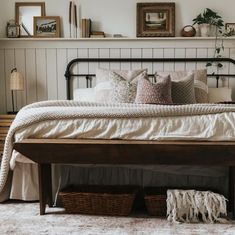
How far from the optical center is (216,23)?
165 inches

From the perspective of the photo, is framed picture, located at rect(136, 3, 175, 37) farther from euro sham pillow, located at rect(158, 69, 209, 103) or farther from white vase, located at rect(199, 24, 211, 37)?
euro sham pillow, located at rect(158, 69, 209, 103)

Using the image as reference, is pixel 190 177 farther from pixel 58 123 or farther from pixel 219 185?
pixel 58 123

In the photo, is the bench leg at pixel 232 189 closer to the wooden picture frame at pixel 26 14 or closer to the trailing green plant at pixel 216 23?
the trailing green plant at pixel 216 23

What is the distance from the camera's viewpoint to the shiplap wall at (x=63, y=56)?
4309 mm

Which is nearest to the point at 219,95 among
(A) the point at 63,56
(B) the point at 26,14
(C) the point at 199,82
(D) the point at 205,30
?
(C) the point at 199,82

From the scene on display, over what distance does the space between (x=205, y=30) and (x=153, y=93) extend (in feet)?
4.49

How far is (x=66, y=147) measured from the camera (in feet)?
7.64

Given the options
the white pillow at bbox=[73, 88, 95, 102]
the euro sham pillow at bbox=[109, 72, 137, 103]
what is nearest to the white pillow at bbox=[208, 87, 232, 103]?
the euro sham pillow at bbox=[109, 72, 137, 103]

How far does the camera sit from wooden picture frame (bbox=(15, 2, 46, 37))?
4.33 metres

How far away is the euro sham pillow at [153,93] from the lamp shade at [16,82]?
1.44 metres

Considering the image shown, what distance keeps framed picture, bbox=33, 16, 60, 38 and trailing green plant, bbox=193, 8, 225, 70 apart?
1494mm

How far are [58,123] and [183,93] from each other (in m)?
1.43

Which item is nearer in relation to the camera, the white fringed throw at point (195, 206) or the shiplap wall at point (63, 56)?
the white fringed throw at point (195, 206)

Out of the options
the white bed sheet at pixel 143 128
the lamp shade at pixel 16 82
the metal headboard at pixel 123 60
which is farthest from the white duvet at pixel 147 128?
the metal headboard at pixel 123 60
